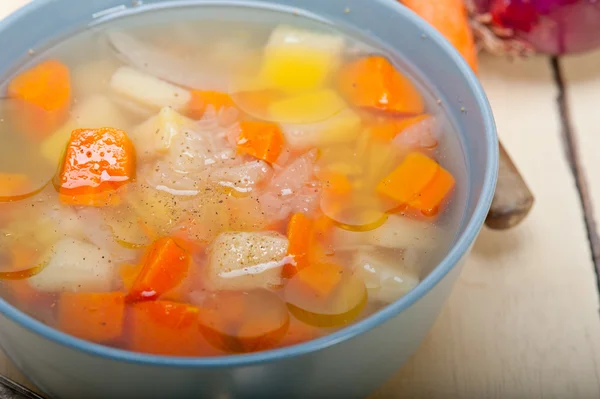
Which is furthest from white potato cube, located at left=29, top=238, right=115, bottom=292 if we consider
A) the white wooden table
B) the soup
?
Result: the white wooden table


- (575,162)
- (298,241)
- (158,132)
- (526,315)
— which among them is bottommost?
(526,315)

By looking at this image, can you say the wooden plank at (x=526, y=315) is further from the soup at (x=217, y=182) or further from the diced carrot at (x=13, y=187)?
the diced carrot at (x=13, y=187)

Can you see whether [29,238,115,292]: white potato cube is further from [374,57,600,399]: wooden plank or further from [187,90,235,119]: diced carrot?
[374,57,600,399]: wooden plank

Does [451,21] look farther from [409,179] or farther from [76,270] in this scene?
[76,270]

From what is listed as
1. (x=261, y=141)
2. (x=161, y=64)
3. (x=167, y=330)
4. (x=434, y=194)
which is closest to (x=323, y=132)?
(x=261, y=141)

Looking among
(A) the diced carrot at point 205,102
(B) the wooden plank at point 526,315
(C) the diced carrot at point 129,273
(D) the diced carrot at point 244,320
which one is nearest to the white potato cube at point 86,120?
(A) the diced carrot at point 205,102

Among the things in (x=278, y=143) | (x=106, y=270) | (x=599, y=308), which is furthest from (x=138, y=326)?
(x=599, y=308)
